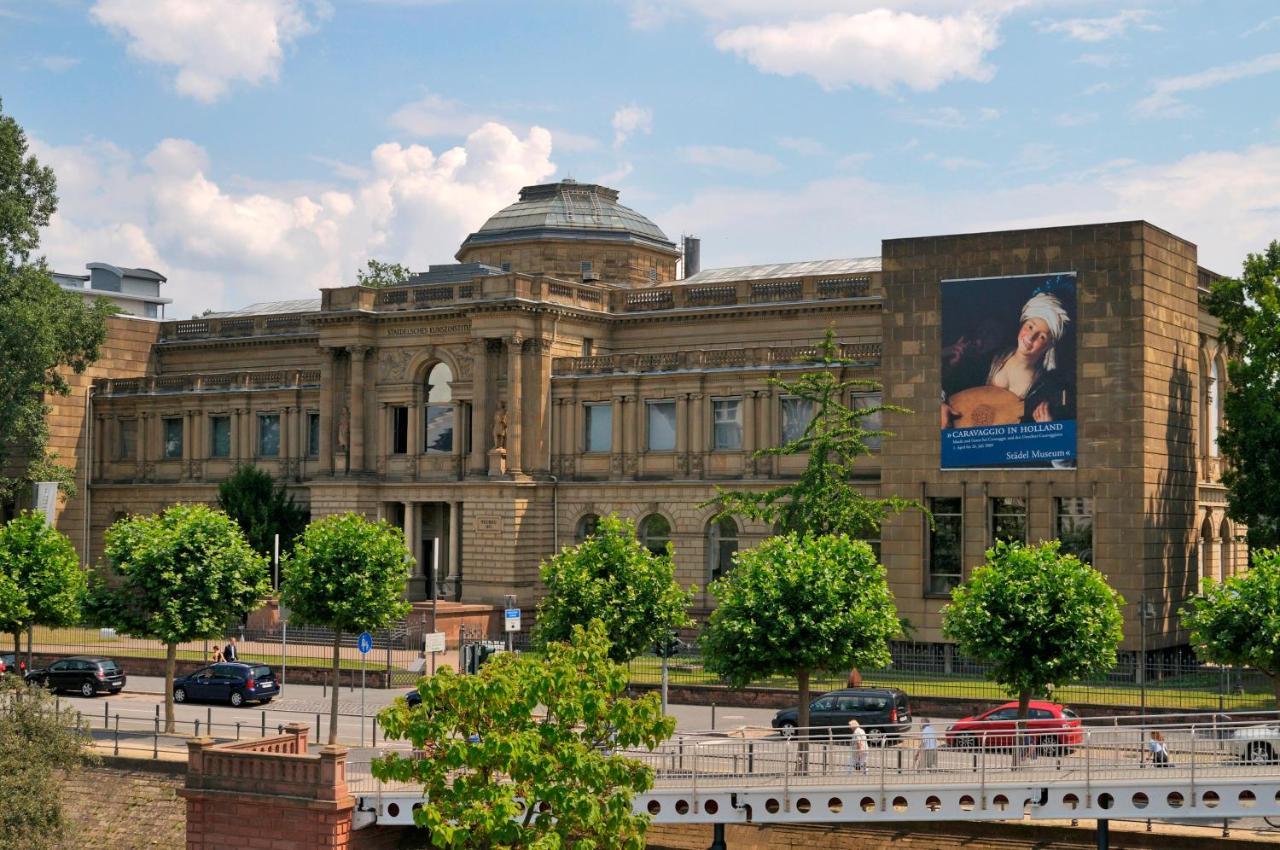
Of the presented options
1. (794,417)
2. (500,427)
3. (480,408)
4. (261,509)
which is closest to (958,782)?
(794,417)

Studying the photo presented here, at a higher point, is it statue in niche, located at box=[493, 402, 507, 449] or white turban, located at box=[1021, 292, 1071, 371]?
white turban, located at box=[1021, 292, 1071, 371]

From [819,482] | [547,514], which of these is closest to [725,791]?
[819,482]

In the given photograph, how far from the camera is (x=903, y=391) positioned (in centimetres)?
6191

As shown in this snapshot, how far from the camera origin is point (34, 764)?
135 feet

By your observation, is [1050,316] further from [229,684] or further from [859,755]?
[229,684]

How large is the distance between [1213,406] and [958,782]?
35.8 m

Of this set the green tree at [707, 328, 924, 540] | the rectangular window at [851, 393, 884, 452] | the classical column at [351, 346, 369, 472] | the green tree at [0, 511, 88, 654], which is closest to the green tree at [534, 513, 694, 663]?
the green tree at [707, 328, 924, 540]

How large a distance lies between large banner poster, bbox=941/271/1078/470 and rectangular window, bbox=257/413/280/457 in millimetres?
37811

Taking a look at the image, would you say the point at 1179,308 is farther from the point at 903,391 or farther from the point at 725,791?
the point at 725,791

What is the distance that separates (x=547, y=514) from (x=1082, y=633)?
36.3m

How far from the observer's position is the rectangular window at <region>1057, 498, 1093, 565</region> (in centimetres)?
5894

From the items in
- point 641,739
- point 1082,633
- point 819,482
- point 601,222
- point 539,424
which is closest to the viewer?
point 641,739

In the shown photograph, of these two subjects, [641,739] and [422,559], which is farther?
[422,559]

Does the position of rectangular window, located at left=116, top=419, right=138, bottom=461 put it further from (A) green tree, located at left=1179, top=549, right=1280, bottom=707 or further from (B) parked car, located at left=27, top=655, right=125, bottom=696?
(A) green tree, located at left=1179, top=549, right=1280, bottom=707
